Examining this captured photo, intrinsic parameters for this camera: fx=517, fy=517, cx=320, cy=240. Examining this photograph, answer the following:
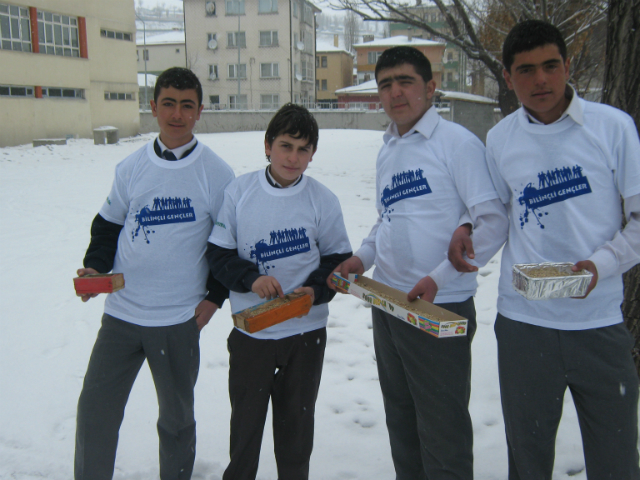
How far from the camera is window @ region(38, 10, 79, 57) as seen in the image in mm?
23031

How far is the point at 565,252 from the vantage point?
6.32ft

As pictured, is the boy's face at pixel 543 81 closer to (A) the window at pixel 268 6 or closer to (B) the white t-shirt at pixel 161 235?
(B) the white t-shirt at pixel 161 235

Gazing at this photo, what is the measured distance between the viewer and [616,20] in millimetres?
2705

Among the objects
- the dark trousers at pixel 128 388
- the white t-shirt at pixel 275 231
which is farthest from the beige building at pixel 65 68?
the white t-shirt at pixel 275 231

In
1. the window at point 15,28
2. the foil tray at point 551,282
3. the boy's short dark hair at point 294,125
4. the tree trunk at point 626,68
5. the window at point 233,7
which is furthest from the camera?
the window at point 233,7

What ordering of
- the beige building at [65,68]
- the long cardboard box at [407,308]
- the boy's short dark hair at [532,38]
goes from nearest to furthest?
the long cardboard box at [407,308] < the boy's short dark hair at [532,38] < the beige building at [65,68]

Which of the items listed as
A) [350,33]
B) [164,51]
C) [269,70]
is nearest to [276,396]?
[350,33]

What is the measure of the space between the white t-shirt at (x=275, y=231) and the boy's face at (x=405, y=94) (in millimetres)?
526

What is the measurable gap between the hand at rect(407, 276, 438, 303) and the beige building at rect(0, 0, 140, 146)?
23.7 metres

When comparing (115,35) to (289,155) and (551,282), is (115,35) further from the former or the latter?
(551,282)

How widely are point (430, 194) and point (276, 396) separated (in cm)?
115

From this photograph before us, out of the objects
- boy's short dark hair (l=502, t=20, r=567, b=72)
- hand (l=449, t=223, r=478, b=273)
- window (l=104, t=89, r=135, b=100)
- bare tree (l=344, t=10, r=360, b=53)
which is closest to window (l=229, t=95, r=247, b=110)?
bare tree (l=344, t=10, r=360, b=53)

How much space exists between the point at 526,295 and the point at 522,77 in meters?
0.86

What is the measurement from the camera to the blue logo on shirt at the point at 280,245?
2328mm
